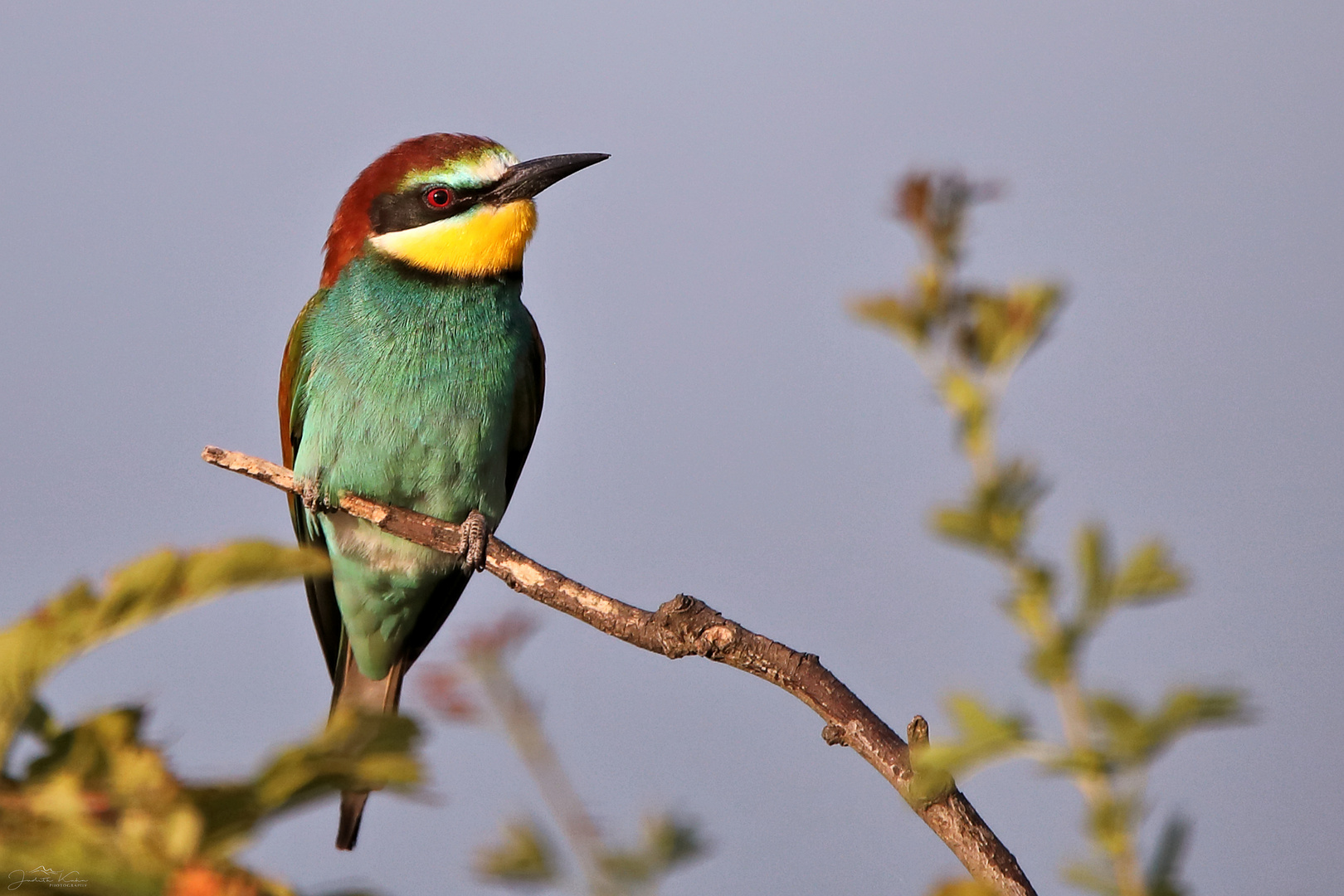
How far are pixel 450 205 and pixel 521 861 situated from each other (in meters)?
2.63

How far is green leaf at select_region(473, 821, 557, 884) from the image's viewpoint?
1.47 m

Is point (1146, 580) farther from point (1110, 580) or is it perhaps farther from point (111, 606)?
point (111, 606)

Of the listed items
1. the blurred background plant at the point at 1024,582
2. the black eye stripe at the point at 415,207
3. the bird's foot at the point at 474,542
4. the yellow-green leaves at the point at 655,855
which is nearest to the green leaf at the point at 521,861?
the yellow-green leaves at the point at 655,855

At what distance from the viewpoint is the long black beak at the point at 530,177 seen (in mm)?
3814

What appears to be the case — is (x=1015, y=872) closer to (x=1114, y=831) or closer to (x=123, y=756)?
(x=1114, y=831)

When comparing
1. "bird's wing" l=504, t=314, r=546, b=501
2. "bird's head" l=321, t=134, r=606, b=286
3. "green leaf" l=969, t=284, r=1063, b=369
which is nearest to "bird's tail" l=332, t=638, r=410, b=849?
"bird's wing" l=504, t=314, r=546, b=501

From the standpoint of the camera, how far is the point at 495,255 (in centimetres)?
374

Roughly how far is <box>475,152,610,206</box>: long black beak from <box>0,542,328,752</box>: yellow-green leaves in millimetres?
3174

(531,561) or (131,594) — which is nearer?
(131,594)

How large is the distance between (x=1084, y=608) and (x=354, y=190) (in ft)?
11.5

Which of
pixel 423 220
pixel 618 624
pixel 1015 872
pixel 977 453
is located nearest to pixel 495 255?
pixel 423 220

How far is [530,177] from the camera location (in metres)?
3.82

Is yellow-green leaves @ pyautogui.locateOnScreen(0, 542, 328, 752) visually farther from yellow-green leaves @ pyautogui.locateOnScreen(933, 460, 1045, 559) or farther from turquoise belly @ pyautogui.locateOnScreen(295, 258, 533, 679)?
turquoise belly @ pyautogui.locateOnScreen(295, 258, 533, 679)

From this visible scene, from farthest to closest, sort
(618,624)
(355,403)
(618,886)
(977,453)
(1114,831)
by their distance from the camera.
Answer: (355,403) → (618,624) → (618,886) → (977,453) → (1114,831)
